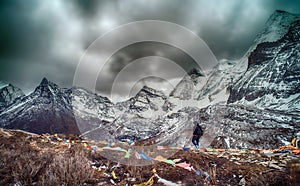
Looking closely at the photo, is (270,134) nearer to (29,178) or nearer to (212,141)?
(212,141)

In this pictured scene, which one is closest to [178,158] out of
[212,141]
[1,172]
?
[1,172]

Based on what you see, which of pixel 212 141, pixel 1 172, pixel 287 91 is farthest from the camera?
pixel 287 91

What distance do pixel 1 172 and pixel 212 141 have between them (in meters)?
55.7

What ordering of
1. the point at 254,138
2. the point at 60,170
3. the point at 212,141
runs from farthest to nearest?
the point at 212,141
the point at 254,138
the point at 60,170

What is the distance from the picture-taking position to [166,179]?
642 centimetres

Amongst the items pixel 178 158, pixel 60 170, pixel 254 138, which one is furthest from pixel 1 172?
pixel 254 138

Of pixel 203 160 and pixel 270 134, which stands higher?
pixel 270 134

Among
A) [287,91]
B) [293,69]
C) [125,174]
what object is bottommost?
[125,174]

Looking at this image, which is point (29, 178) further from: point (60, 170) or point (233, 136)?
point (233, 136)

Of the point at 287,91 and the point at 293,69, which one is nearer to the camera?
the point at 287,91

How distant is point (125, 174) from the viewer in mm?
6859

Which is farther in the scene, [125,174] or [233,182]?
[125,174]

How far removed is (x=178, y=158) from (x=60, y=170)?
210 inches

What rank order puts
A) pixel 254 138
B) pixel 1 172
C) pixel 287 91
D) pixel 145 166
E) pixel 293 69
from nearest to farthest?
pixel 1 172 < pixel 145 166 < pixel 254 138 < pixel 287 91 < pixel 293 69
